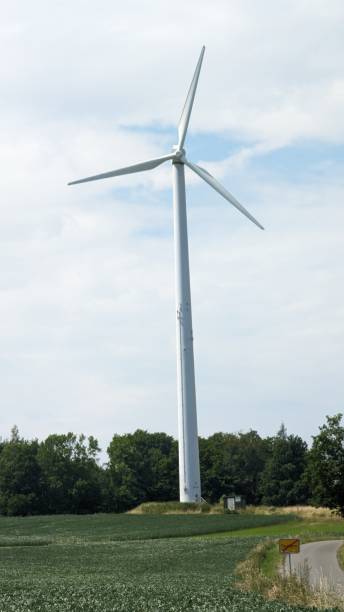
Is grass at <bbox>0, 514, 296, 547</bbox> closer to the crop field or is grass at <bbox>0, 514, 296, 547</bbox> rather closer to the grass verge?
the crop field

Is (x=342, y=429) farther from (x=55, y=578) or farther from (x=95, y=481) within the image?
(x=95, y=481)

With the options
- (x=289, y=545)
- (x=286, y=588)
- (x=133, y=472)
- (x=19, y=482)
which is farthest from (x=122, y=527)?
(x=133, y=472)

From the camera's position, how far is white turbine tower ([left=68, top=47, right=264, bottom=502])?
8200cm

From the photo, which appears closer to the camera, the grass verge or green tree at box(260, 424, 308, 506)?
the grass verge

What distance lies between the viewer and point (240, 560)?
44594 mm

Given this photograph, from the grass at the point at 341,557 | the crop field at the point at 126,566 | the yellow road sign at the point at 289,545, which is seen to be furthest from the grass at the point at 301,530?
the yellow road sign at the point at 289,545

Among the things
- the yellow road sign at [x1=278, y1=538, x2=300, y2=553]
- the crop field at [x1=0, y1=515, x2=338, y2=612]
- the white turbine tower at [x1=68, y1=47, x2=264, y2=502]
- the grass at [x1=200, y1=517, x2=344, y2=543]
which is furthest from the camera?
the white turbine tower at [x1=68, y1=47, x2=264, y2=502]

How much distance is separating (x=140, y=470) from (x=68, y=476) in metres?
17.2

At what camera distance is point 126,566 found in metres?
43.9

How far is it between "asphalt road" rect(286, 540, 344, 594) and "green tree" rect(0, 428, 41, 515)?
269 ft

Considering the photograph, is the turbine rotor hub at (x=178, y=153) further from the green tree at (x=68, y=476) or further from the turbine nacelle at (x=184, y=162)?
the green tree at (x=68, y=476)

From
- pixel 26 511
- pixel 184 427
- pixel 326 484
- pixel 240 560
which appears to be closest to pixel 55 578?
pixel 240 560

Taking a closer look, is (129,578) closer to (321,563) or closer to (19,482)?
(321,563)

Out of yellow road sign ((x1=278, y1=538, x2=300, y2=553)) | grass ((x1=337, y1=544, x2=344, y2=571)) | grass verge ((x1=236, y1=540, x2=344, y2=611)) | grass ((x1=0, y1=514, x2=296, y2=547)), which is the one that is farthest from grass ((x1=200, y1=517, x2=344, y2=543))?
yellow road sign ((x1=278, y1=538, x2=300, y2=553))
